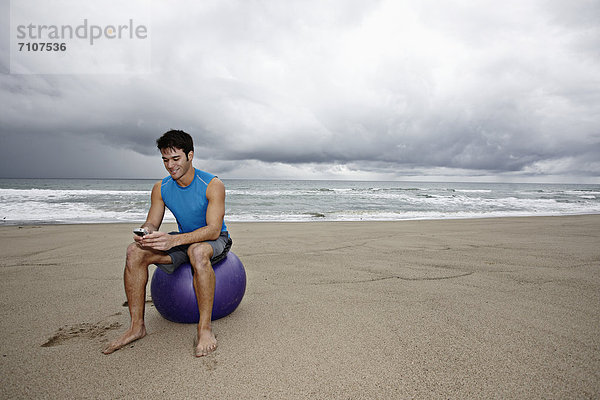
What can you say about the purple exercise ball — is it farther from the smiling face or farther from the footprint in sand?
the smiling face

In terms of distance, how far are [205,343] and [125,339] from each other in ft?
2.39

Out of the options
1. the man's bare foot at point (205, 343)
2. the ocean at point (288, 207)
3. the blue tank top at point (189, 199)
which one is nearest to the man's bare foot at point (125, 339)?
the man's bare foot at point (205, 343)

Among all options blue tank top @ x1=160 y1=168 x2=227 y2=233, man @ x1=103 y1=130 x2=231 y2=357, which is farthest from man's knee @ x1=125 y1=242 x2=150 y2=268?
blue tank top @ x1=160 y1=168 x2=227 y2=233

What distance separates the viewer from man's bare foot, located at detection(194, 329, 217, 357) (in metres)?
2.51

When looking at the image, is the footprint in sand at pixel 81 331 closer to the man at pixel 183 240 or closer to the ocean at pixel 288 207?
the man at pixel 183 240

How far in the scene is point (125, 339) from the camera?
265 cm

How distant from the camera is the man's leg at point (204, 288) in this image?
2.59 m

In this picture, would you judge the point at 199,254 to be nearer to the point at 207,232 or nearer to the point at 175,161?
the point at 207,232

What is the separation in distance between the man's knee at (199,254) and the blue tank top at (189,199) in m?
0.41

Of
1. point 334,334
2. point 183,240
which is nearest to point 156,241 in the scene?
point 183,240

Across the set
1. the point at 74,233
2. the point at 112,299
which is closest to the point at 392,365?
the point at 112,299

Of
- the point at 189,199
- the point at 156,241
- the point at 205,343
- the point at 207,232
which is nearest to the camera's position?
the point at 156,241

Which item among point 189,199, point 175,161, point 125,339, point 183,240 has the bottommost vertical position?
point 125,339

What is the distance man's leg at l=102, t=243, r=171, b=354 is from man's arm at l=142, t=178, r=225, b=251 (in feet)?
0.80
